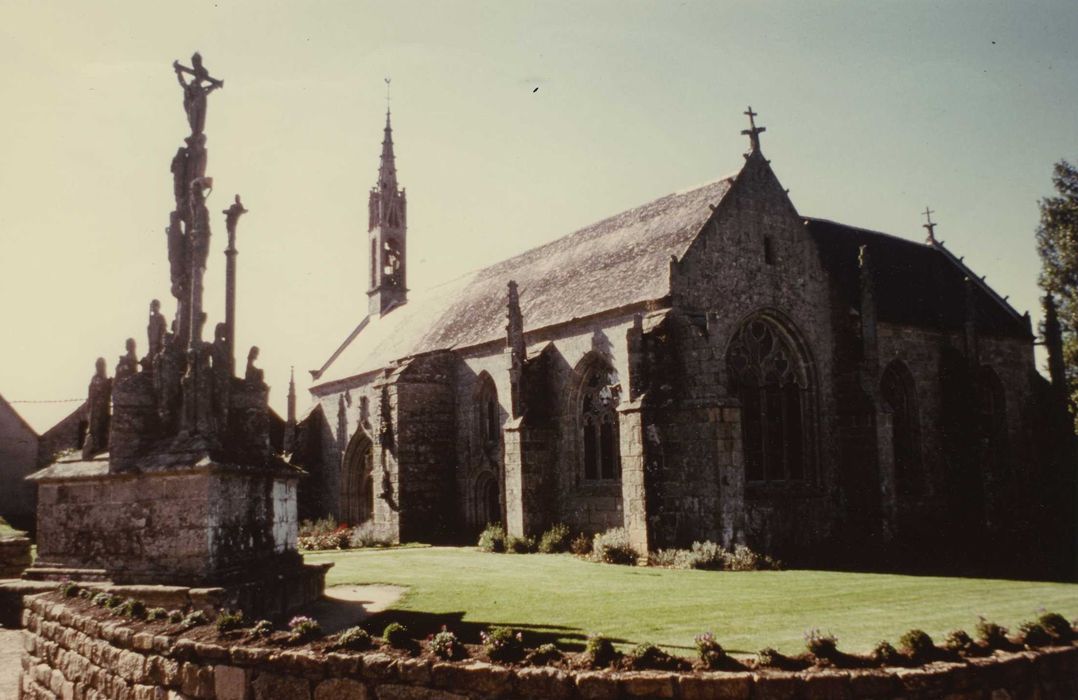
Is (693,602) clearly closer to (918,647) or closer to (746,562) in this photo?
(746,562)

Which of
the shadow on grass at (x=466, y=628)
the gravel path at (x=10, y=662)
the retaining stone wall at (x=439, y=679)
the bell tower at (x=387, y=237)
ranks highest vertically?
the bell tower at (x=387, y=237)

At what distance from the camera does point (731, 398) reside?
682 inches

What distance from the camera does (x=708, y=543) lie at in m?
16.3

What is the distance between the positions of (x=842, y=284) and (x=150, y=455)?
1866 centimetres

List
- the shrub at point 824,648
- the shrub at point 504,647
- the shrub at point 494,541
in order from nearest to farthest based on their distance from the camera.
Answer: the shrub at point 824,648, the shrub at point 504,647, the shrub at point 494,541

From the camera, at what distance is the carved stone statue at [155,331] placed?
11.5m

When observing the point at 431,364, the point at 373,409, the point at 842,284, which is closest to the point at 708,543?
the point at 842,284

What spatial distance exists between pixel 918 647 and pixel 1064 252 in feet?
101

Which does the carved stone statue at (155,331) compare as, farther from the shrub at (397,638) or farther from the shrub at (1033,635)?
the shrub at (1033,635)

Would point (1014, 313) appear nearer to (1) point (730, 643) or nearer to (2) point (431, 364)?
(2) point (431, 364)

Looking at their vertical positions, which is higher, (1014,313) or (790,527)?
(1014,313)

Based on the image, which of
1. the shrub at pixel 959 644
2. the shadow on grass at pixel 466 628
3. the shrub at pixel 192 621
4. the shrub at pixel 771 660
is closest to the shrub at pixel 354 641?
the shrub at pixel 192 621

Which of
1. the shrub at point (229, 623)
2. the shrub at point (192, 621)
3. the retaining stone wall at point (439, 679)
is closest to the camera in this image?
the retaining stone wall at point (439, 679)

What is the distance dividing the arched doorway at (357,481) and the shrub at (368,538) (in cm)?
474
